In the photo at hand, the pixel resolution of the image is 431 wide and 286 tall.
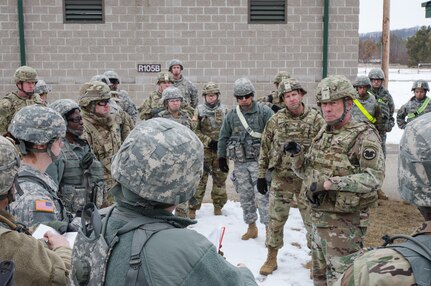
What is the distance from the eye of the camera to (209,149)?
7383 mm

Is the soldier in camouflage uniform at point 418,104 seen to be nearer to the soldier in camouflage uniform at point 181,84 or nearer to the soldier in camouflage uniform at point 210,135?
the soldier in camouflage uniform at point 210,135

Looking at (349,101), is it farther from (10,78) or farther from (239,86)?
(10,78)

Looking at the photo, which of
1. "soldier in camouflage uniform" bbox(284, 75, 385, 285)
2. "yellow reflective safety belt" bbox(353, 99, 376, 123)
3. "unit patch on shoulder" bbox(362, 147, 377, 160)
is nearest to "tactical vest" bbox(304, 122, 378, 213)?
"soldier in camouflage uniform" bbox(284, 75, 385, 285)

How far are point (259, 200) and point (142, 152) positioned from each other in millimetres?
4653

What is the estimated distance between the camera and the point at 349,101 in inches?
164

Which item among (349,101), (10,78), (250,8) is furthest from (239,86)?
(10,78)

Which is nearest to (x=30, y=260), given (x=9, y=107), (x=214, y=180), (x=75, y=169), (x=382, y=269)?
(x=382, y=269)

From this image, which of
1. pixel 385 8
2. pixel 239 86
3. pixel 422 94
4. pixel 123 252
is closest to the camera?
pixel 123 252

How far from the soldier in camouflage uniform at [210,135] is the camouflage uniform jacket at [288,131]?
6.13 ft

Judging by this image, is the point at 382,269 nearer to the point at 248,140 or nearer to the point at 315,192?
the point at 315,192

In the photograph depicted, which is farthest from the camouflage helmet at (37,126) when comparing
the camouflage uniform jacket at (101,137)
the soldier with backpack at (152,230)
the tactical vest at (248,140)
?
the tactical vest at (248,140)

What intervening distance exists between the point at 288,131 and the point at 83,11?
24.9 feet

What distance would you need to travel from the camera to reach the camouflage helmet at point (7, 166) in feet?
7.50

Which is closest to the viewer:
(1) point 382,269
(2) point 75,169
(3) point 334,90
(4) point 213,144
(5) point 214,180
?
(1) point 382,269
